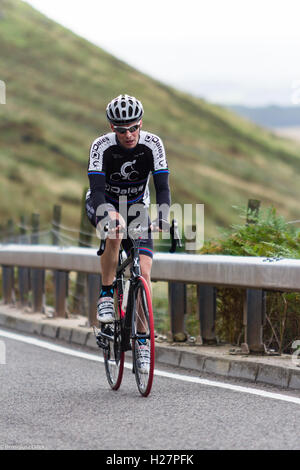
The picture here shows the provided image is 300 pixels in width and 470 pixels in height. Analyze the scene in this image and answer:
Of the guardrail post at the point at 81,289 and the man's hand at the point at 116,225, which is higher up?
the man's hand at the point at 116,225

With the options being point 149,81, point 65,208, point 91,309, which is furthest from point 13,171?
point 91,309

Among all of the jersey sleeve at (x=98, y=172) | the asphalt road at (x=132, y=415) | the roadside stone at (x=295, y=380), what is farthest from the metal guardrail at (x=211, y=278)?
the jersey sleeve at (x=98, y=172)

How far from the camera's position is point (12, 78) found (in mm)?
135500

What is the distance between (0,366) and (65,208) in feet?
327

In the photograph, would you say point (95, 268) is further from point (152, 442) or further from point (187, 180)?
point (187, 180)

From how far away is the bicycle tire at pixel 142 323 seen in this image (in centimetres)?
759

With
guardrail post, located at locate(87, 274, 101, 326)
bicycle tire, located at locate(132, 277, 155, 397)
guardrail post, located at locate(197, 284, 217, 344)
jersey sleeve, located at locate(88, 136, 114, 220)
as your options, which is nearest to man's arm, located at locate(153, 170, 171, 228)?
jersey sleeve, located at locate(88, 136, 114, 220)

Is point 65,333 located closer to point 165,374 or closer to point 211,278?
point 211,278

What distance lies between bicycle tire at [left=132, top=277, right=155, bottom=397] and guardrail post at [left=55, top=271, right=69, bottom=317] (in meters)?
5.63

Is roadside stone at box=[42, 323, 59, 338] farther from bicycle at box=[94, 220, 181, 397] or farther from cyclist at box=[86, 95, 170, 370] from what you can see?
cyclist at box=[86, 95, 170, 370]

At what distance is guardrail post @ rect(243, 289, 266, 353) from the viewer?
9227mm

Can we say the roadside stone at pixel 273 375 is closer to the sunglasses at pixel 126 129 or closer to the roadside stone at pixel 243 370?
the roadside stone at pixel 243 370

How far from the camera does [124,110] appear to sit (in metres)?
7.86

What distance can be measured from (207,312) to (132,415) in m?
3.11
